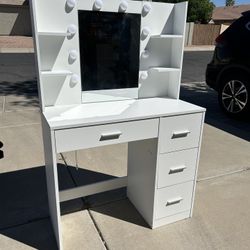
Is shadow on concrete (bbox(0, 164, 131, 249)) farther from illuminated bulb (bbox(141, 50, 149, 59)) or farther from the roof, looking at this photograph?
the roof

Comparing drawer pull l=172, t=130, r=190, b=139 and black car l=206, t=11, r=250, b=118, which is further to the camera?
black car l=206, t=11, r=250, b=118

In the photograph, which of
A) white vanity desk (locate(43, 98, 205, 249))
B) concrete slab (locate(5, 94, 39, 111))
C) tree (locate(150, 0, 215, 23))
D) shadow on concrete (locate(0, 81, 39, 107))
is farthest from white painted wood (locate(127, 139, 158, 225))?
tree (locate(150, 0, 215, 23))

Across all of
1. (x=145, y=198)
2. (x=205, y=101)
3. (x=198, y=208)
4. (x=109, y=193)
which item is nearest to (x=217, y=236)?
(x=198, y=208)

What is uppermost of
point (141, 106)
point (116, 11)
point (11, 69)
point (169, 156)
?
point (116, 11)

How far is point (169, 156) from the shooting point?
2244 millimetres

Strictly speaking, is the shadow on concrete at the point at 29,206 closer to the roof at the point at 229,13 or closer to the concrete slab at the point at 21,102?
the concrete slab at the point at 21,102

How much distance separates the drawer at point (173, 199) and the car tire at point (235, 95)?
113 inches

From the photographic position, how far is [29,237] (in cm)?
227

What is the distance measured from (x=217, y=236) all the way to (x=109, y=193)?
3.61 ft

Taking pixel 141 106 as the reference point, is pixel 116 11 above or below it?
above

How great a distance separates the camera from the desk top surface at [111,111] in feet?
6.32

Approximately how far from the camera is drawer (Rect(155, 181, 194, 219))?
2363 millimetres

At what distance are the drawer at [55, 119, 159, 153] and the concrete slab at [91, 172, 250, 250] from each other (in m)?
0.84

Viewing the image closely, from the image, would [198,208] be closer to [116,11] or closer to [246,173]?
[246,173]
